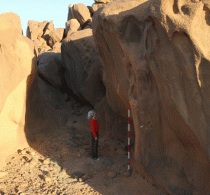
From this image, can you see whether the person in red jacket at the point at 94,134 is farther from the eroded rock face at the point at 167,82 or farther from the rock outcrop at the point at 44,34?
the rock outcrop at the point at 44,34

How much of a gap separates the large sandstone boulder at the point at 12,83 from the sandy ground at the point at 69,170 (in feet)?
1.00

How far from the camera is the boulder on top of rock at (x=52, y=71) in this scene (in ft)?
26.9

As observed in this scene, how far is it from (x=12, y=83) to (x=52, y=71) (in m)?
3.19

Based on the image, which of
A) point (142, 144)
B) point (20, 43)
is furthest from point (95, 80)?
point (142, 144)

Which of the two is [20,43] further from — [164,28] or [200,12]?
[200,12]

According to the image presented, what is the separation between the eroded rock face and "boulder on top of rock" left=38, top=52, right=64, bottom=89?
413 centimetres

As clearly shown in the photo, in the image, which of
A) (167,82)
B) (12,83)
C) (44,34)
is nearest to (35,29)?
(44,34)

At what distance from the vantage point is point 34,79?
587cm

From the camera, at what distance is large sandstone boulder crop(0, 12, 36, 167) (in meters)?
4.89

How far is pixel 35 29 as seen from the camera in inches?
554

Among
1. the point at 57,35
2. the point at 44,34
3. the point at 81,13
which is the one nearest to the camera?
the point at 81,13

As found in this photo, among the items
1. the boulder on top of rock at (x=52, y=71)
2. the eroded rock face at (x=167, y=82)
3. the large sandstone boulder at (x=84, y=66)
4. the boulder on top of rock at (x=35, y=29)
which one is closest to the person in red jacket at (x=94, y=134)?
the eroded rock face at (x=167, y=82)

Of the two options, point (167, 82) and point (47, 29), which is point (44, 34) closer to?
point (47, 29)

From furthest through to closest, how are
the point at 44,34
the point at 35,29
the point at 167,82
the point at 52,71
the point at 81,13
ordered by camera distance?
1. the point at 35,29
2. the point at 44,34
3. the point at 81,13
4. the point at 52,71
5. the point at 167,82
